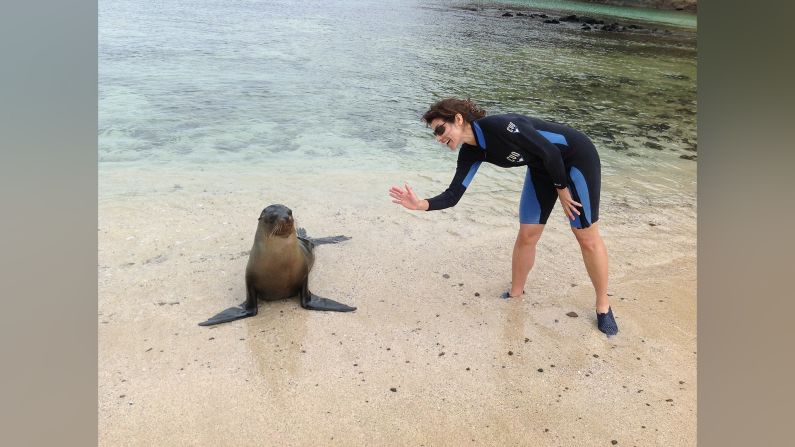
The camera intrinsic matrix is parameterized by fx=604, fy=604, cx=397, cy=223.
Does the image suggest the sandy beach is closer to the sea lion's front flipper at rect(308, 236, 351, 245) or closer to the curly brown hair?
the sea lion's front flipper at rect(308, 236, 351, 245)

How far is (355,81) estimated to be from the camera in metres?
8.23

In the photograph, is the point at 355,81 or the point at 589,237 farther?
the point at 355,81

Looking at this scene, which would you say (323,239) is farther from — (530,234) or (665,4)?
(665,4)

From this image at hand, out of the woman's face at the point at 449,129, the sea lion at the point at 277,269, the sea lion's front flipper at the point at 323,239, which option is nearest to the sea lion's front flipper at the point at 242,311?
the sea lion at the point at 277,269

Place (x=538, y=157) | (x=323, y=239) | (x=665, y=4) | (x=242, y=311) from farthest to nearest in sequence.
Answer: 1. (x=665, y=4)
2. (x=323, y=239)
3. (x=242, y=311)
4. (x=538, y=157)

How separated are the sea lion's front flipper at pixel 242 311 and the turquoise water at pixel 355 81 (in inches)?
111

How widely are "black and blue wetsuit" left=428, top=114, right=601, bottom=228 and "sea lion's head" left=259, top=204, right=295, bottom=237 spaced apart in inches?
27.2

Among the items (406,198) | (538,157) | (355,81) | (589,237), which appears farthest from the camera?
(355,81)

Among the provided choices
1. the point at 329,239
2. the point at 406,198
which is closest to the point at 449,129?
the point at 406,198

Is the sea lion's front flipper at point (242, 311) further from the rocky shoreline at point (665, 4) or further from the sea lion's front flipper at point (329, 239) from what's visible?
the rocky shoreline at point (665, 4)

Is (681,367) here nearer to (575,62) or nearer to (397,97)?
(397,97)

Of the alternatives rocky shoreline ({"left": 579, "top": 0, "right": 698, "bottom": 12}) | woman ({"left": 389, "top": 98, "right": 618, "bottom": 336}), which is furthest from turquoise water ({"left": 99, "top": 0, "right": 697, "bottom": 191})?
woman ({"left": 389, "top": 98, "right": 618, "bottom": 336})

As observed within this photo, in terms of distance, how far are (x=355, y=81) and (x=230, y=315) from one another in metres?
6.15

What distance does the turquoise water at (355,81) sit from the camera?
19.5 ft
